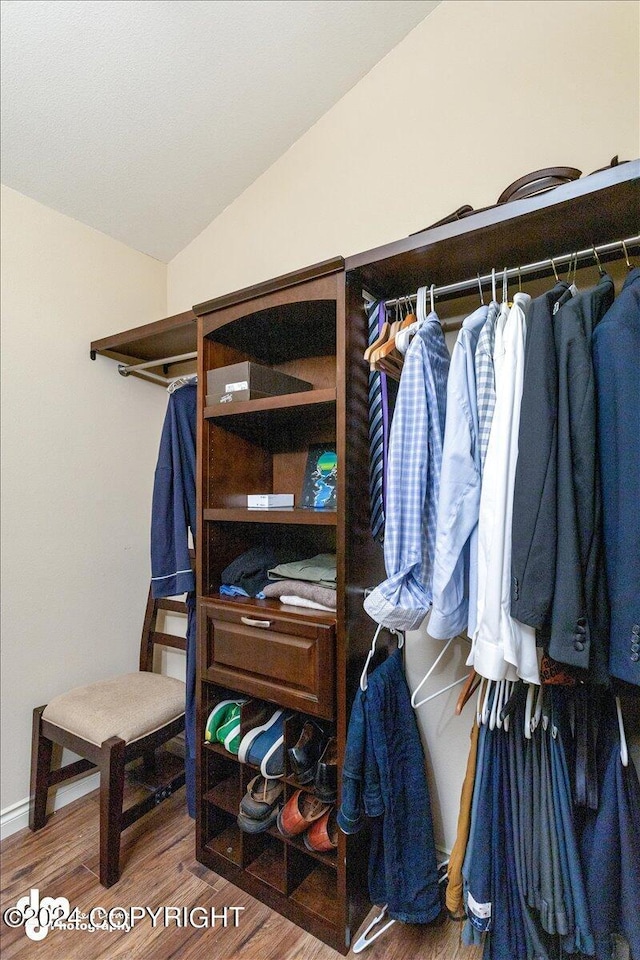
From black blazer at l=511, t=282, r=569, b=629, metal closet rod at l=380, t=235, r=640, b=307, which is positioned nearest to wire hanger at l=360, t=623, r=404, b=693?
black blazer at l=511, t=282, r=569, b=629

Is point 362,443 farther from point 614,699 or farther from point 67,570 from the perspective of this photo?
point 67,570

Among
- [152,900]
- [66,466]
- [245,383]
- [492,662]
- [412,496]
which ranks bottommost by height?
[152,900]

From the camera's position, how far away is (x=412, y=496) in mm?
1085

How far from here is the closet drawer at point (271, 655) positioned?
121 cm

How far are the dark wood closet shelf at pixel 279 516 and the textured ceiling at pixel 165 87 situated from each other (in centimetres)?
140

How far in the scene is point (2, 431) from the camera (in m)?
1.68

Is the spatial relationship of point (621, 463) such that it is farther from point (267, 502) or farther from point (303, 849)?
point (303, 849)

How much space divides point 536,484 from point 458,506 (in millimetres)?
186

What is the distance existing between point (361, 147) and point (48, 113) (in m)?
1.07

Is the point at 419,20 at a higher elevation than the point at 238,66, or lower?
higher

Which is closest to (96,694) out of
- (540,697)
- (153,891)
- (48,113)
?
(153,891)

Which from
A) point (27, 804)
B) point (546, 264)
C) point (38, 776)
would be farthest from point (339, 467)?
point (27, 804)

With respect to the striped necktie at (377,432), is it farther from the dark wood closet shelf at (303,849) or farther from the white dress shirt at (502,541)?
the dark wood closet shelf at (303,849)

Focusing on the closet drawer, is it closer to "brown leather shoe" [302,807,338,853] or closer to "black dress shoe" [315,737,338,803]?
"black dress shoe" [315,737,338,803]
